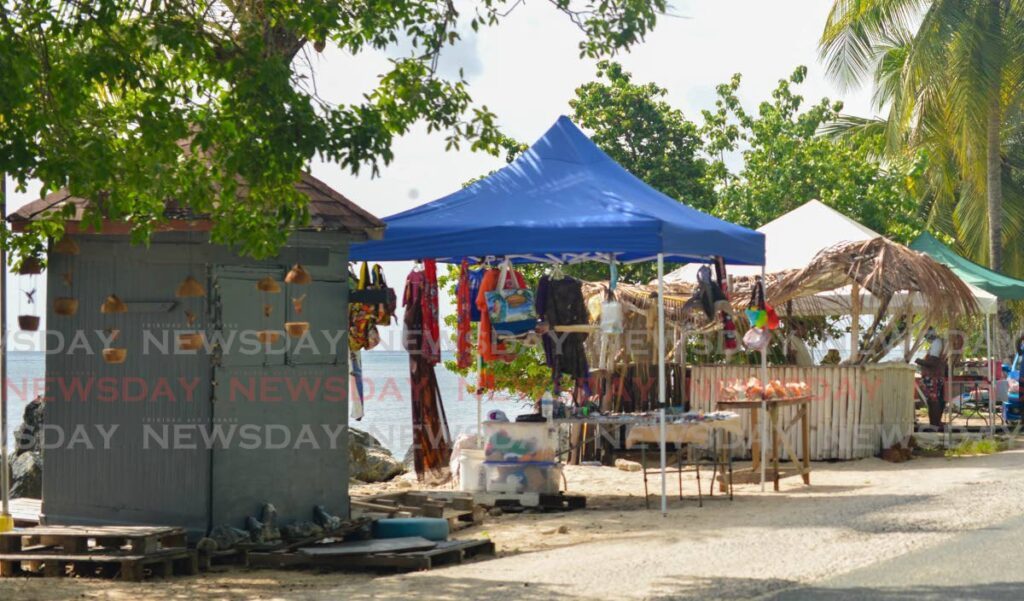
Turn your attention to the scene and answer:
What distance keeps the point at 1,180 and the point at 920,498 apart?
354 inches

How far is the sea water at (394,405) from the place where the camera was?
1419 inches

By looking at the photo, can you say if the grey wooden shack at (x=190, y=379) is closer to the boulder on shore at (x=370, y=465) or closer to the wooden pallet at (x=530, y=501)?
the wooden pallet at (x=530, y=501)

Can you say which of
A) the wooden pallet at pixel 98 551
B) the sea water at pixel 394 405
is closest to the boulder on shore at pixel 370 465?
the sea water at pixel 394 405

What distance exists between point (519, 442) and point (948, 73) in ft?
64.0

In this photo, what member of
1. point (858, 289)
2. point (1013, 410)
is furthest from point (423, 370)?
point (1013, 410)

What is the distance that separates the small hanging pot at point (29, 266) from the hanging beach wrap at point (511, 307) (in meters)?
5.29

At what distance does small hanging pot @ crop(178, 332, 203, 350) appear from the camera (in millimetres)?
11305

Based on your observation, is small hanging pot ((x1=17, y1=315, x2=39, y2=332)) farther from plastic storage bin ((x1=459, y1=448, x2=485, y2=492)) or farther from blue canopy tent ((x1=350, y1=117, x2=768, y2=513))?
plastic storage bin ((x1=459, y1=448, x2=485, y2=492))

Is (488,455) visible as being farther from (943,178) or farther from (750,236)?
(943,178)

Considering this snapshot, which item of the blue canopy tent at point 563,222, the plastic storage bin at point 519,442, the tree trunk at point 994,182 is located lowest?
the plastic storage bin at point 519,442

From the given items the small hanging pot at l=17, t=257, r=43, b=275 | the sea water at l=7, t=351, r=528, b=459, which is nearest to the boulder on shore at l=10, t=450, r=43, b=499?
the sea water at l=7, t=351, r=528, b=459

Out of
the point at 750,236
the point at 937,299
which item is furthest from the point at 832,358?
the point at 750,236

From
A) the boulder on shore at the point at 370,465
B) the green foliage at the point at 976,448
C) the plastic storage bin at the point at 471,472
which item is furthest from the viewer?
the green foliage at the point at 976,448

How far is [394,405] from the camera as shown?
6512 cm
